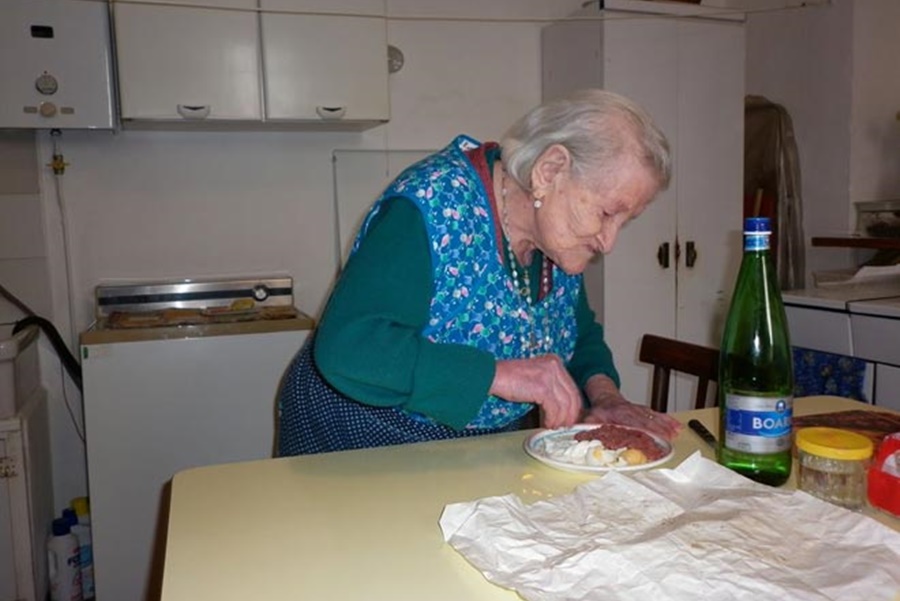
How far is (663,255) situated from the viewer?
2605 millimetres

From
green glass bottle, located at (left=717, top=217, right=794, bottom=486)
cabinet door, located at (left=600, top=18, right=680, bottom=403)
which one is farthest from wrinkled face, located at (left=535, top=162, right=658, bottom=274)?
cabinet door, located at (left=600, top=18, right=680, bottom=403)

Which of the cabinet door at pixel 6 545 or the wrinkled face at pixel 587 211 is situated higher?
the wrinkled face at pixel 587 211

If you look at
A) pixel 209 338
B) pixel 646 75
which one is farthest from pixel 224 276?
pixel 646 75

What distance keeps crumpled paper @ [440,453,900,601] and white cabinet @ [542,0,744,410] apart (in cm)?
179

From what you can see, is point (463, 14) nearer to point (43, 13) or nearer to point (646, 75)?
point (646, 75)

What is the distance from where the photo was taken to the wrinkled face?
99 cm

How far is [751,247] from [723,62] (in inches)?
80.8

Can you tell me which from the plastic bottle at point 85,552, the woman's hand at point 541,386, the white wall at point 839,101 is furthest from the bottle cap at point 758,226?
the white wall at point 839,101

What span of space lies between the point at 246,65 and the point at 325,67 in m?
0.23

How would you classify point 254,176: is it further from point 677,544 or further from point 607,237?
point 677,544

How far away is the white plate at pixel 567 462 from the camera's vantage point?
872 millimetres

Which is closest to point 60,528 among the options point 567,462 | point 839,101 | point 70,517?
point 70,517

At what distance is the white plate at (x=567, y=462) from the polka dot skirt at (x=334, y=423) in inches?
6.1

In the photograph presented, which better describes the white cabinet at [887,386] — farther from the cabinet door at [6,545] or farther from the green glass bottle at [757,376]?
the cabinet door at [6,545]
